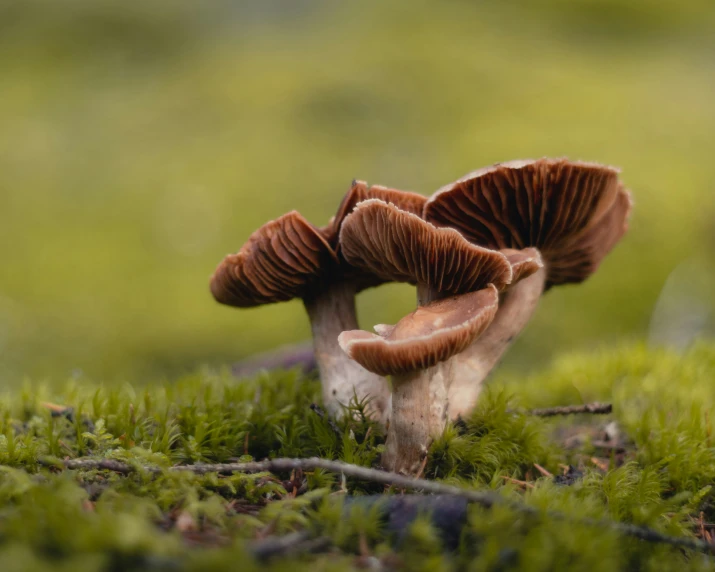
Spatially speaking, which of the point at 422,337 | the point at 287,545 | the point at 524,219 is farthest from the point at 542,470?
the point at 287,545

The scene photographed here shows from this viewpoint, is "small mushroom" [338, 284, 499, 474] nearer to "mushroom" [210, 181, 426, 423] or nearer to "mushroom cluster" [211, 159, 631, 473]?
"mushroom cluster" [211, 159, 631, 473]

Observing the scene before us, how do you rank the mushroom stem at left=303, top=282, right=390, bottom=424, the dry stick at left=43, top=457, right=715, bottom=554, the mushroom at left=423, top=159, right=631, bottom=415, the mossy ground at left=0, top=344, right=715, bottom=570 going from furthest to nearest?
the mushroom stem at left=303, top=282, right=390, bottom=424, the mushroom at left=423, top=159, right=631, bottom=415, the dry stick at left=43, top=457, right=715, bottom=554, the mossy ground at left=0, top=344, right=715, bottom=570

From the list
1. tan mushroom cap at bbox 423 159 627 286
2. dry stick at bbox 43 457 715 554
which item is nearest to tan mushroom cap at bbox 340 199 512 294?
tan mushroom cap at bbox 423 159 627 286

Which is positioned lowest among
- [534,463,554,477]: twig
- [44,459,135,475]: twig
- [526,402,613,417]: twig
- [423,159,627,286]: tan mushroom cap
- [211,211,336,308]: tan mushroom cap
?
[534,463,554,477]: twig

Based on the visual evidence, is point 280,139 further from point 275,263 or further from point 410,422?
point 410,422

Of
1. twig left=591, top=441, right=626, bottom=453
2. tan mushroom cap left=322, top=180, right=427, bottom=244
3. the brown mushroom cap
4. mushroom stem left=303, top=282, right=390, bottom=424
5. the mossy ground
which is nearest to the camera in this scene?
the mossy ground

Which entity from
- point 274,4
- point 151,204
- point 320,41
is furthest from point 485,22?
point 151,204
